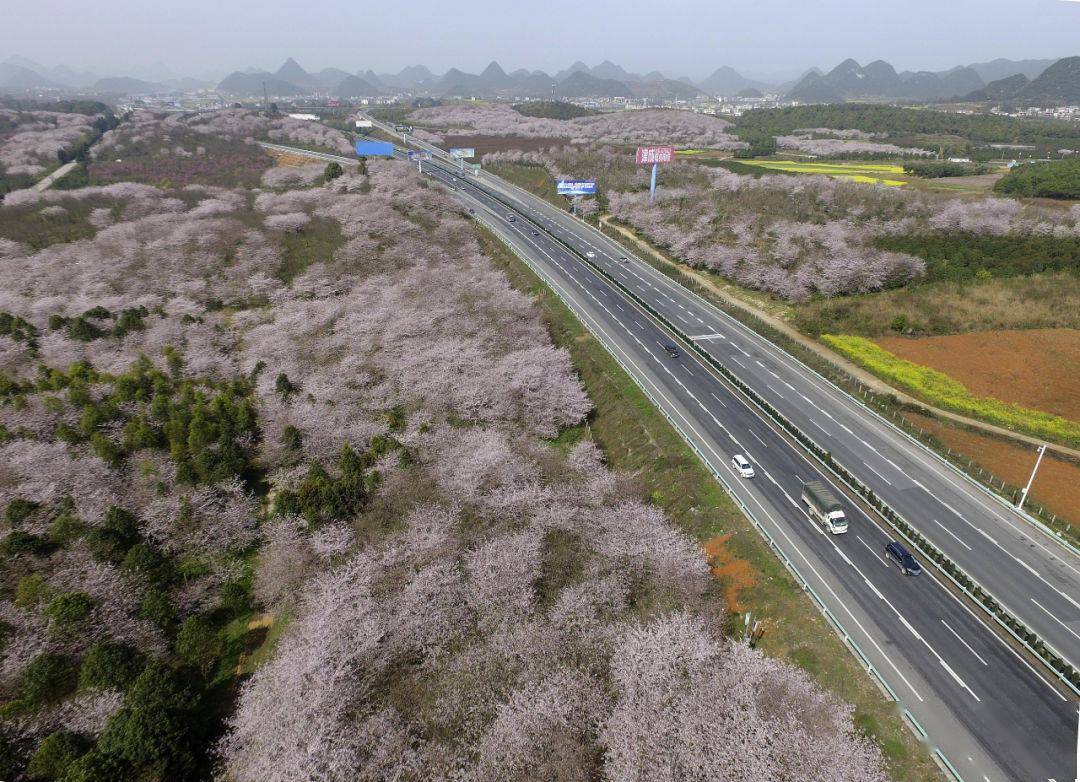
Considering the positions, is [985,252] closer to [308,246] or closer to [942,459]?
[942,459]

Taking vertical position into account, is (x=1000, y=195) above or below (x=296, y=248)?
above

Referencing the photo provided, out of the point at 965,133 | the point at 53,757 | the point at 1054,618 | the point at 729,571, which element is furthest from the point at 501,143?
the point at 53,757

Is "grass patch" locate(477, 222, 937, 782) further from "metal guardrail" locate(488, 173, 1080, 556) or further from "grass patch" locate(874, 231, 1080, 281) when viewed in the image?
"grass patch" locate(874, 231, 1080, 281)

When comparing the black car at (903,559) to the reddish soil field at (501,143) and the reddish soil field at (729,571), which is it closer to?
the reddish soil field at (729,571)

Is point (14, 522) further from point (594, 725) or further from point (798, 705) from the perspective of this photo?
point (798, 705)

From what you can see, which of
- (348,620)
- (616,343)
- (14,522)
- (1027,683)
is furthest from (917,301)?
(14,522)

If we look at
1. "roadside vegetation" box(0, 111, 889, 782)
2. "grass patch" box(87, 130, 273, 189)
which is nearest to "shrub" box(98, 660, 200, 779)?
"roadside vegetation" box(0, 111, 889, 782)

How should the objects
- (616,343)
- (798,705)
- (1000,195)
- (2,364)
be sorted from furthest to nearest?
1. (1000,195)
2. (616,343)
3. (2,364)
4. (798,705)
